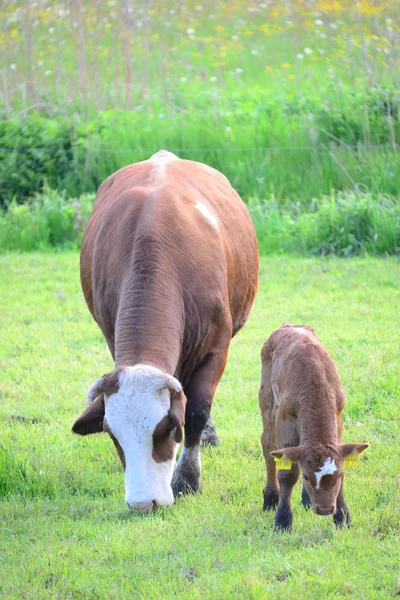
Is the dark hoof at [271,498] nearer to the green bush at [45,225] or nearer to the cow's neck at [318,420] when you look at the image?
the cow's neck at [318,420]

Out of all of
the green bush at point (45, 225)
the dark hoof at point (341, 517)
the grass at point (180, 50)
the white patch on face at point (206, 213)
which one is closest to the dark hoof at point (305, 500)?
the dark hoof at point (341, 517)

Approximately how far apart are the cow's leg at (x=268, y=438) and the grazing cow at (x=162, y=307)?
1.45ft

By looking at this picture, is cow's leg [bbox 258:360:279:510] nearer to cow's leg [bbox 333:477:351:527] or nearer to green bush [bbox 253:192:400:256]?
cow's leg [bbox 333:477:351:527]

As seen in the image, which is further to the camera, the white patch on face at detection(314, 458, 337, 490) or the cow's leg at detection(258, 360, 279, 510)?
the cow's leg at detection(258, 360, 279, 510)

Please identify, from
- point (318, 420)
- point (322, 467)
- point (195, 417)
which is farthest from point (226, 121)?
point (322, 467)

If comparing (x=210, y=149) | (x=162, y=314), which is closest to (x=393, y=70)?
(x=210, y=149)

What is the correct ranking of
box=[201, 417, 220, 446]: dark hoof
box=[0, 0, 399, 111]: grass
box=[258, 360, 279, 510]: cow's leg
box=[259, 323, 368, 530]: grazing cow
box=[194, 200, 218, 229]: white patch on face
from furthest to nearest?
box=[0, 0, 399, 111]: grass < box=[201, 417, 220, 446]: dark hoof < box=[194, 200, 218, 229]: white patch on face < box=[258, 360, 279, 510]: cow's leg < box=[259, 323, 368, 530]: grazing cow

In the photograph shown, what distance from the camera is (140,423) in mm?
4578

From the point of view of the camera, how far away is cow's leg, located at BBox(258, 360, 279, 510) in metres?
5.10

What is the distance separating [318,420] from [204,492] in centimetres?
139

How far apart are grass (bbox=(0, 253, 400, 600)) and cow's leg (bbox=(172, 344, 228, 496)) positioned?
15 centimetres

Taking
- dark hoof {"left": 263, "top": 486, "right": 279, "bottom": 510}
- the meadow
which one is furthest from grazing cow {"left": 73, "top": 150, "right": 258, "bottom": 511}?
the meadow

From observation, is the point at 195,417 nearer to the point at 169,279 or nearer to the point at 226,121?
the point at 169,279

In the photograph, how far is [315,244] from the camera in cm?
1164
